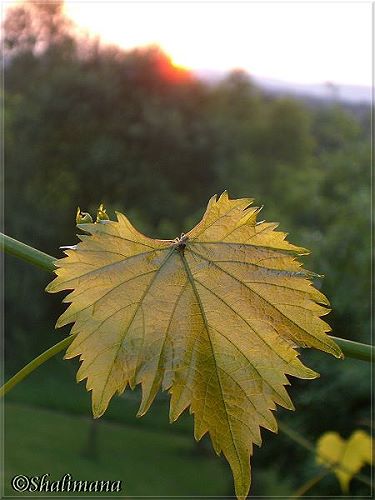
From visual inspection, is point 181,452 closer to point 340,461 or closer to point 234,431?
point 340,461

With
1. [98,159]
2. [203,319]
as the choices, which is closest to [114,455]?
[98,159]

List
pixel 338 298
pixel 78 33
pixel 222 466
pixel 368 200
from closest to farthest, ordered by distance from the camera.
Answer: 1. pixel 338 298
2. pixel 368 200
3. pixel 222 466
4. pixel 78 33

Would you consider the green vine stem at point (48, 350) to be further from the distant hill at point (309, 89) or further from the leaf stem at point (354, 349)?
the distant hill at point (309, 89)

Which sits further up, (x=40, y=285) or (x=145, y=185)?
(x=145, y=185)

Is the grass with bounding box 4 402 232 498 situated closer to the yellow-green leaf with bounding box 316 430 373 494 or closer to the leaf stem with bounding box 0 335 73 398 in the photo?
the yellow-green leaf with bounding box 316 430 373 494

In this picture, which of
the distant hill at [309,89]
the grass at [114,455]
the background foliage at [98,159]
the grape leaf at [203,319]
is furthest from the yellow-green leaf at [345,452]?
the distant hill at [309,89]

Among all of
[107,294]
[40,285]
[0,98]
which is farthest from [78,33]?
[107,294]

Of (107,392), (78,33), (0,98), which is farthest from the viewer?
(78,33)
